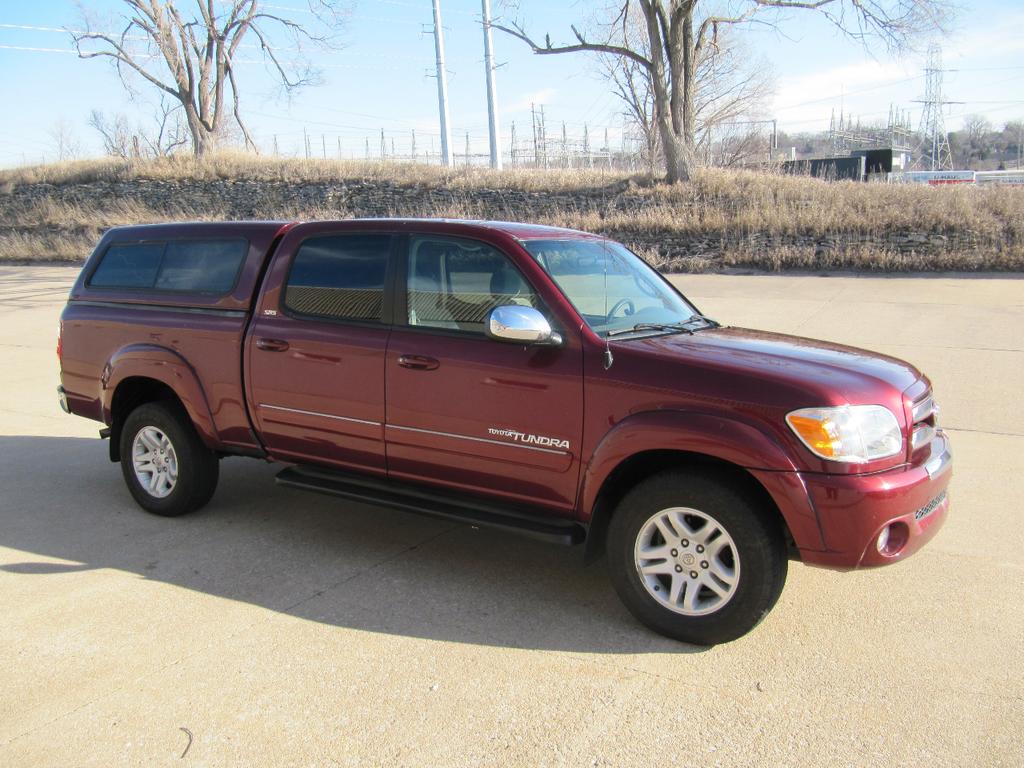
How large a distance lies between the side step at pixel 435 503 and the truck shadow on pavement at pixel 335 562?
41 cm

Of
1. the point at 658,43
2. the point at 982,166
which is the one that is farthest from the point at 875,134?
the point at 658,43

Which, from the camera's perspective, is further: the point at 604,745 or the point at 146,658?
the point at 146,658

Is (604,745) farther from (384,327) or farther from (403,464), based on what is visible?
(384,327)

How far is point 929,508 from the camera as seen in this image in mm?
3750

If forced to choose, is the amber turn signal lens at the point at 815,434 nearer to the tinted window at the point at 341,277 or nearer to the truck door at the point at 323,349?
the truck door at the point at 323,349

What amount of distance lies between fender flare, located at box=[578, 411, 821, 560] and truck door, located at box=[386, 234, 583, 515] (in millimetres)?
199

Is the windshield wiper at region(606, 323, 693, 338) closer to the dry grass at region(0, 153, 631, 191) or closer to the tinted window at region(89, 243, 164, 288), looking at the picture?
the tinted window at region(89, 243, 164, 288)

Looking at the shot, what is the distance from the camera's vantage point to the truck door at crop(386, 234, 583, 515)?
4043 millimetres

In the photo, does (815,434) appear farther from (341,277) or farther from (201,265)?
(201,265)

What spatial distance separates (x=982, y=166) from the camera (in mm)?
104438

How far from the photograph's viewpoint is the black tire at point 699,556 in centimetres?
360

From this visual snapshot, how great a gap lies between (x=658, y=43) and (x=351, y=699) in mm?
25938

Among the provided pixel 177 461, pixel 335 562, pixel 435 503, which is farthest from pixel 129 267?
pixel 435 503

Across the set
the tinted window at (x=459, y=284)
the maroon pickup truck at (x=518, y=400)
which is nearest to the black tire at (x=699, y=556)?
the maroon pickup truck at (x=518, y=400)
